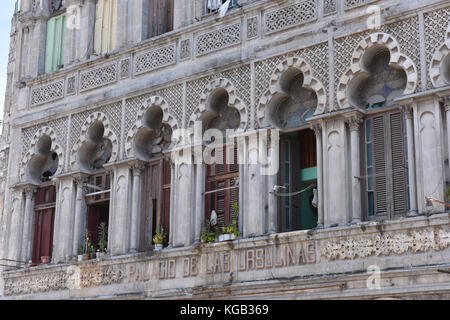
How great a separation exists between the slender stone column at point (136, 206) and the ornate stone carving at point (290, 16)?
407 cm

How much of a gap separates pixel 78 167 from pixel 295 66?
A: 5.88 meters

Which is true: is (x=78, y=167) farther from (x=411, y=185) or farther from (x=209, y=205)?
(x=411, y=185)

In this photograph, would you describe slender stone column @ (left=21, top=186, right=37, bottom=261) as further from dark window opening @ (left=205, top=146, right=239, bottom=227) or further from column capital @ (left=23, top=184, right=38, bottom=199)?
dark window opening @ (left=205, top=146, right=239, bottom=227)

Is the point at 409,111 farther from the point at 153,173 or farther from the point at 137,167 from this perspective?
the point at 137,167

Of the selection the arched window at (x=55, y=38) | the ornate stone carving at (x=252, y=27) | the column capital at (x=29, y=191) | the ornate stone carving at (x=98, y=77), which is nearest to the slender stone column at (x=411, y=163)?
the ornate stone carving at (x=252, y=27)

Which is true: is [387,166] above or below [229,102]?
below

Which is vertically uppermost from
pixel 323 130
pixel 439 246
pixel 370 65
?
pixel 370 65

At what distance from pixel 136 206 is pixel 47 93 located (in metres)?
4.34

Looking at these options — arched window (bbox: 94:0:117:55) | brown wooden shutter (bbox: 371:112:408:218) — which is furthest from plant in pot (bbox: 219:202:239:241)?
arched window (bbox: 94:0:117:55)

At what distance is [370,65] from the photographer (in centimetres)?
1653

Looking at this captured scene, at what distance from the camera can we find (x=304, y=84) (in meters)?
17.0

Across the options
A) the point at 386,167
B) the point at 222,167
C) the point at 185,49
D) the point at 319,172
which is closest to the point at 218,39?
the point at 185,49
